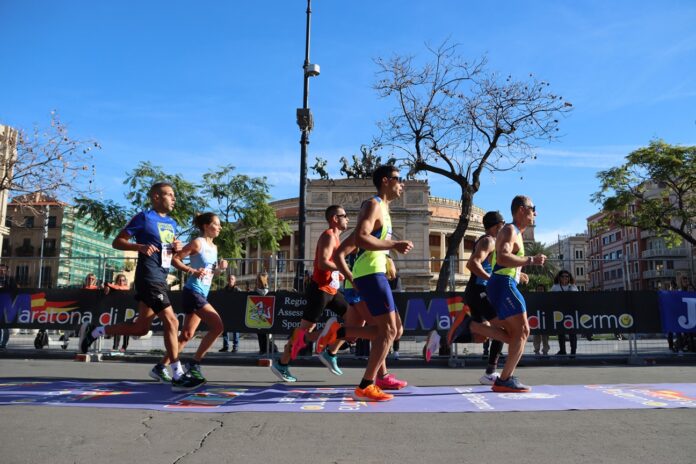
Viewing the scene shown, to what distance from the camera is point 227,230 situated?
2459 cm

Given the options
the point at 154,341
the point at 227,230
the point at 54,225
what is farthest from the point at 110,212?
the point at 54,225

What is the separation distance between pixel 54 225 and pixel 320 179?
143ft

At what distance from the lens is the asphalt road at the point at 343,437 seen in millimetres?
2900

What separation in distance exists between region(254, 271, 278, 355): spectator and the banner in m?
0.35

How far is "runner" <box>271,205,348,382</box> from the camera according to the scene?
5.91m

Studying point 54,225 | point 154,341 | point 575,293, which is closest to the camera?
point 575,293

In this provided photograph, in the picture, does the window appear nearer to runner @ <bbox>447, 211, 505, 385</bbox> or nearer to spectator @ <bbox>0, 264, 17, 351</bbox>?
spectator @ <bbox>0, 264, 17, 351</bbox>

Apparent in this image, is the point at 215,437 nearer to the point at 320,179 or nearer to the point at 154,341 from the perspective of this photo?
the point at 154,341

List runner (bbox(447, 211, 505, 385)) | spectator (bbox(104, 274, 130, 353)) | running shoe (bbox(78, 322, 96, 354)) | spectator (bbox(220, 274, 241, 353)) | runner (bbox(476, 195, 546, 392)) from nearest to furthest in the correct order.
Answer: runner (bbox(476, 195, 546, 392)), runner (bbox(447, 211, 505, 385)), running shoe (bbox(78, 322, 96, 354)), spectator (bbox(104, 274, 130, 353)), spectator (bbox(220, 274, 241, 353))

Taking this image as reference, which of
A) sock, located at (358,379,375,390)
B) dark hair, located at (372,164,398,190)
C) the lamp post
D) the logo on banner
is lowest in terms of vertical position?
sock, located at (358,379,375,390)

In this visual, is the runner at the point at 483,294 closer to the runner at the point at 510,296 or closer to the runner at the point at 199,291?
the runner at the point at 510,296

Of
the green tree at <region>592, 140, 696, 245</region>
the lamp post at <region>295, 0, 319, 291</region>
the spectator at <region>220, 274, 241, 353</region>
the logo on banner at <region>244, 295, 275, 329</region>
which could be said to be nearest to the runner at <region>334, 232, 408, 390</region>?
the logo on banner at <region>244, 295, 275, 329</region>

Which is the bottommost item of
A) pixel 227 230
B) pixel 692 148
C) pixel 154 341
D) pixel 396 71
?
pixel 154 341

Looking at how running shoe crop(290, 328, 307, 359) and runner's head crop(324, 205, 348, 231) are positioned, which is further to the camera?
runner's head crop(324, 205, 348, 231)
